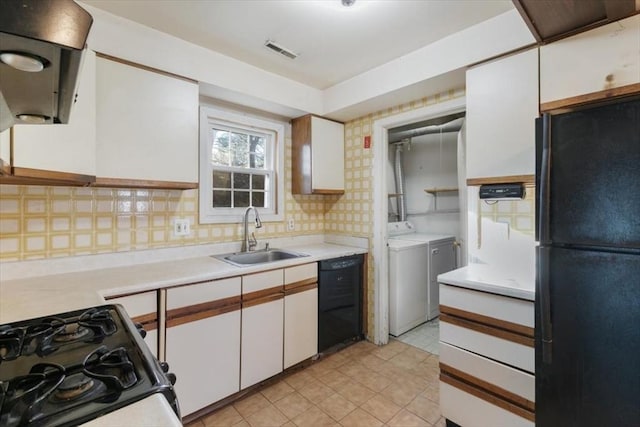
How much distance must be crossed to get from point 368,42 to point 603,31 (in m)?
1.28

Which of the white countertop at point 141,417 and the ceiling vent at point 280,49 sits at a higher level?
the ceiling vent at point 280,49

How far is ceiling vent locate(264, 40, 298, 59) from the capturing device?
6.81 ft

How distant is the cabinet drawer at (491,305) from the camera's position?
1.48 metres

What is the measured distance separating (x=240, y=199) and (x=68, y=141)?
1422mm

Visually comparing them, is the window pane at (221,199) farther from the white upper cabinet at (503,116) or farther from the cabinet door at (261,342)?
the white upper cabinet at (503,116)

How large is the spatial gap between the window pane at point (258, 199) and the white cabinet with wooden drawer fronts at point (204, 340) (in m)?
1.09

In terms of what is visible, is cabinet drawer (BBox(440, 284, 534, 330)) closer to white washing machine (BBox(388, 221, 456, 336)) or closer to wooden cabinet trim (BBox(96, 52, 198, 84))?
white washing machine (BBox(388, 221, 456, 336))

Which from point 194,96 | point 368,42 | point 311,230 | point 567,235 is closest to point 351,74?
point 368,42

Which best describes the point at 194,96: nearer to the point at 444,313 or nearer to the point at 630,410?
the point at 444,313

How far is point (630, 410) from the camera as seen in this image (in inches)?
43.5

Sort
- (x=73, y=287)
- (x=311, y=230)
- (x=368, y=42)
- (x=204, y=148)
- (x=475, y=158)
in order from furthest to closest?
(x=311, y=230) < (x=204, y=148) < (x=368, y=42) < (x=475, y=158) < (x=73, y=287)

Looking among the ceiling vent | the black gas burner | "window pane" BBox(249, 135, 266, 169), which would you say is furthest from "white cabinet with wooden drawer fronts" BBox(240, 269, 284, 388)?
the ceiling vent

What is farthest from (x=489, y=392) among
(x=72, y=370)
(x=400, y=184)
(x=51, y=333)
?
(x=400, y=184)

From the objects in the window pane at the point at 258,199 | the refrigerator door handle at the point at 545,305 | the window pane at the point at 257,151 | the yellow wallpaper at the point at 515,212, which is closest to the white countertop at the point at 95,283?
the window pane at the point at 258,199
